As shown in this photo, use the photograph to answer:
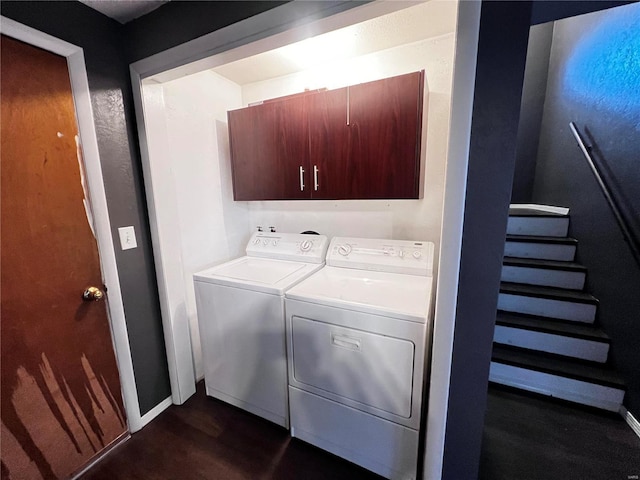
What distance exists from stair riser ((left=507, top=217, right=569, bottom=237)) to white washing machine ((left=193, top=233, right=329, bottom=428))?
84.8 inches

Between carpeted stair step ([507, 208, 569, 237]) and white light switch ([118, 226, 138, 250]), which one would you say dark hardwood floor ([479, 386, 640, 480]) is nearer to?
carpeted stair step ([507, 208, 569, 237])

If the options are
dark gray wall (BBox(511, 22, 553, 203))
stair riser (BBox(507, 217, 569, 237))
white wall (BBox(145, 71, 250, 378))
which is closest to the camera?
white wall (BBox(145, 71, 250, 378))

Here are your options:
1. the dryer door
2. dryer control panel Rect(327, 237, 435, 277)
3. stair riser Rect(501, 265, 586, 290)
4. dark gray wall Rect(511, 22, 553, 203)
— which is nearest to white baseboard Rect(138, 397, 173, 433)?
Answer: the dryer door

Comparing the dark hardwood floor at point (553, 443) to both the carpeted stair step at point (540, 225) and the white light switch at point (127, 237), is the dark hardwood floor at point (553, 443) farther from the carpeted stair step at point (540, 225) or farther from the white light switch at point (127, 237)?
the white light switch at point (127, 237)

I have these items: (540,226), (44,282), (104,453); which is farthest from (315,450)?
(540,226)

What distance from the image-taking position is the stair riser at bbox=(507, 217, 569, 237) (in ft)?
8.20

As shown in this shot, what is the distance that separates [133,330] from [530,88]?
16.3ft

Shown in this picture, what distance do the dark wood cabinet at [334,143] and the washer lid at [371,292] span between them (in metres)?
0.51

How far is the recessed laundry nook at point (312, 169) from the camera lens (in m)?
1.29

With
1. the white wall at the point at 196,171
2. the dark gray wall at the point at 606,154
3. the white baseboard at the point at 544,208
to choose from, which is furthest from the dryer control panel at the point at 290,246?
the white baseboard at the point at 544,208

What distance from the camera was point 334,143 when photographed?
166 centimetres

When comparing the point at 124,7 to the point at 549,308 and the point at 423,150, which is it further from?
the point at 549,308

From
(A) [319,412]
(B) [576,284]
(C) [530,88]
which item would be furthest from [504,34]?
(C) [530,88]

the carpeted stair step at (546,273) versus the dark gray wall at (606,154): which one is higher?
the dark gray wall at (606,154)
